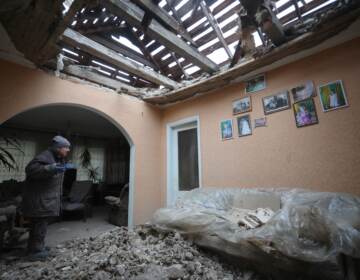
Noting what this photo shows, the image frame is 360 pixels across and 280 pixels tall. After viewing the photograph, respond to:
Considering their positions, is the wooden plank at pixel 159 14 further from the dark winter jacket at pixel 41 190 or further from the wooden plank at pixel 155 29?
the dark winter jacket at pixel 41 190

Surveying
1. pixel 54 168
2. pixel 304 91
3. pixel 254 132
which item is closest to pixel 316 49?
pixel 304 91

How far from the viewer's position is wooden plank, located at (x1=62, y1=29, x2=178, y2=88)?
1947mm

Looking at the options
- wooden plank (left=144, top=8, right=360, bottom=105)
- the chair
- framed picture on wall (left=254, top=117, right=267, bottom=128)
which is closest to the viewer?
wooden plank (left=144, top=8, right=360, bottom=105)

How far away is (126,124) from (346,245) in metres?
2.86

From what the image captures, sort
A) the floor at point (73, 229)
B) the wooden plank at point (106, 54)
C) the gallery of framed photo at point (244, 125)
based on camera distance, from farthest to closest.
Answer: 1. the floor at point (73, 229)
2. the gallery of framed photo at point (244, 125)
3. the wooden plank at point (106, 54)

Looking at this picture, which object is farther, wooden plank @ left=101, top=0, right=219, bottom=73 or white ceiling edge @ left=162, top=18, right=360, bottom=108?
white ceiling edge @ left=162, top=18, right=360, bottom=108

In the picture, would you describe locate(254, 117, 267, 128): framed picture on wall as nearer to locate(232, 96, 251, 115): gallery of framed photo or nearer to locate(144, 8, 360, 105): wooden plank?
locate(232, 96, 251, 115): gallery of framed photo

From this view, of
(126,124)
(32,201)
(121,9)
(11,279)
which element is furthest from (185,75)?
(11,279)

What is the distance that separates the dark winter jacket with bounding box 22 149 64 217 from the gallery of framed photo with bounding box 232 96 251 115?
2.34 metres

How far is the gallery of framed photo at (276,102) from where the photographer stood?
88.6 inches

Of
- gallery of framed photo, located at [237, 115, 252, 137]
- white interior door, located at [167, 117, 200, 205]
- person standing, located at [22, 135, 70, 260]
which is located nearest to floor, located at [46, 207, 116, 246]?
person standing, located at [22, 135, 70, 260]

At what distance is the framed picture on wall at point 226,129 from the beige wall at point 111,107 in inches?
51.4

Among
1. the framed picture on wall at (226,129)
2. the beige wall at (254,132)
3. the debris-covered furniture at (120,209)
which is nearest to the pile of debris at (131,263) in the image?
the beige wall at (254,132)

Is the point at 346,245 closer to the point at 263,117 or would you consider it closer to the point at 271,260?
the point at 271,260
